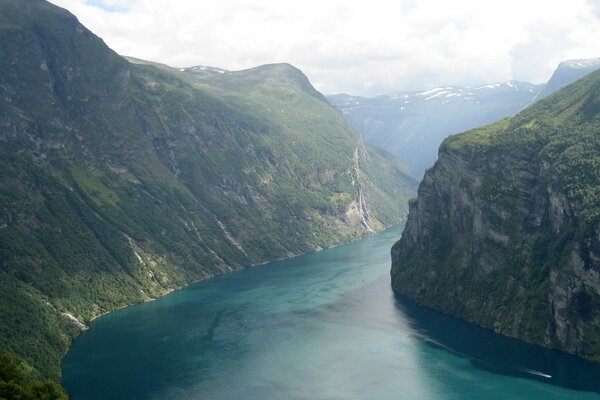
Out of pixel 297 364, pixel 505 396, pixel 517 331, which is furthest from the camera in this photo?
pixel 517 331

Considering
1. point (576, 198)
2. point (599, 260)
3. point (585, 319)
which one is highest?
point (576, 198)

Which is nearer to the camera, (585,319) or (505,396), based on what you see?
(505,396)

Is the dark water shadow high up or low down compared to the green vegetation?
down

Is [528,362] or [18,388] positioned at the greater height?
[18,388]

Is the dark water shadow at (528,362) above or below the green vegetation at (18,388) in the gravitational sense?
below

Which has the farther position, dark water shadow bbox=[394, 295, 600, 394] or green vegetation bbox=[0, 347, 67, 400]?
dark water shadow bbox=[394, 295, 600, 394]

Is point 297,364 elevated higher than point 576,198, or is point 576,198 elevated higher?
point 576,198

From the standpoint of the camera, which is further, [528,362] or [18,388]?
[528,362]

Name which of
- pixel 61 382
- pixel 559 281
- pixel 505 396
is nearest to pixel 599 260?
pixel 559 281

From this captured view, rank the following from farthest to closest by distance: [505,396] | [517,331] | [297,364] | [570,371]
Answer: [517,331]
[297,364]
[570,371]
[505,396]

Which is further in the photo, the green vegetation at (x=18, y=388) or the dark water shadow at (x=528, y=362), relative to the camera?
the dark water shadow at (x=528, y=362)

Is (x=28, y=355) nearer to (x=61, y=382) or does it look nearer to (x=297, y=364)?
(x=61, y=382)
